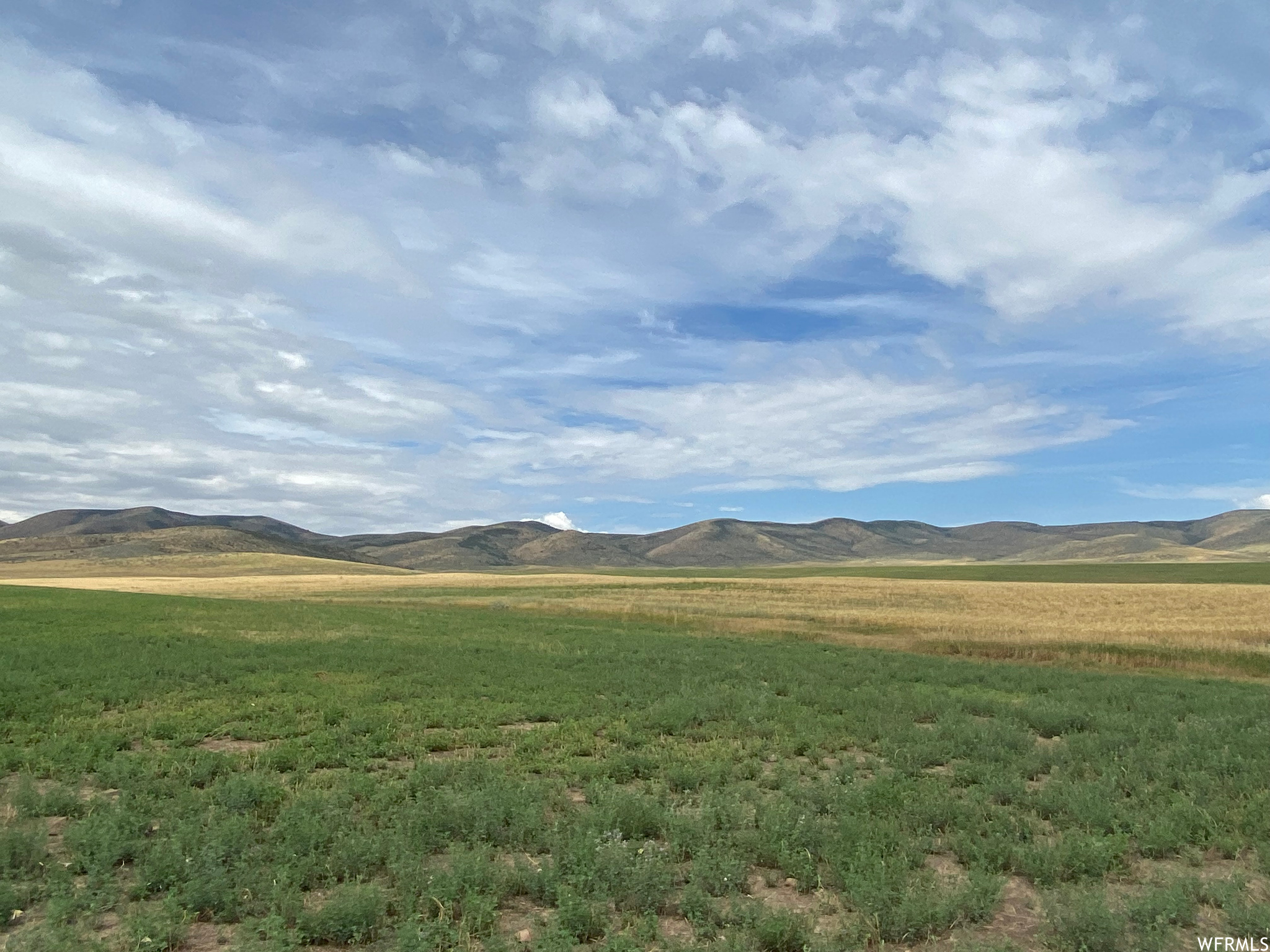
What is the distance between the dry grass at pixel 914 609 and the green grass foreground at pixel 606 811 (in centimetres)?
1400

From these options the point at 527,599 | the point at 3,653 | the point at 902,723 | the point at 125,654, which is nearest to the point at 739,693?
the point at 902,723

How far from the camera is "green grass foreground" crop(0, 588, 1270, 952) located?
7070 millimetres

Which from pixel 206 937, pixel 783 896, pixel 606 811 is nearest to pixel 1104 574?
pixel 606 811

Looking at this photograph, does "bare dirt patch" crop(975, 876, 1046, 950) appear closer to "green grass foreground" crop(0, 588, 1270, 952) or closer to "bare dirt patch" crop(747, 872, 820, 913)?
"green grass foreground" crop(0, 588, 1270, 952)

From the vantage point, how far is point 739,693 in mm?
19500

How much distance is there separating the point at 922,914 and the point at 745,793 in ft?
13.2

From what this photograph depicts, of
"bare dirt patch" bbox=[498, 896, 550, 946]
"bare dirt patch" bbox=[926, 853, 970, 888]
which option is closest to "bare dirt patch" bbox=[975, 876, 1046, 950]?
"bare dirt patch" bbox=[926, 853, 970, 888]

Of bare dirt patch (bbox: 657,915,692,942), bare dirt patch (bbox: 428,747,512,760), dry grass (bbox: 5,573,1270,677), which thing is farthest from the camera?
dry grass (bbox: 5,573,1270,677)

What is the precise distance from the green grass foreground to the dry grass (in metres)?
14.0

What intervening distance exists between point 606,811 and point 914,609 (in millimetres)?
50556

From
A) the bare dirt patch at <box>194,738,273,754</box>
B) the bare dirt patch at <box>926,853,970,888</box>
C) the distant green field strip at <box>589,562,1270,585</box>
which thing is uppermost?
the bare dirt patch at <box>194,738,273,754</box>

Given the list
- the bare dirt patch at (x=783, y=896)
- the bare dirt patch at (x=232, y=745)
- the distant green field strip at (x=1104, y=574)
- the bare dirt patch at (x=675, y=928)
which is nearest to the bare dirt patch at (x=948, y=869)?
the bare dirt patch at (x=783, y=896)

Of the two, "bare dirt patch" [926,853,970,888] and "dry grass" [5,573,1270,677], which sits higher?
"bare dirt patch" [926,853,970,888]

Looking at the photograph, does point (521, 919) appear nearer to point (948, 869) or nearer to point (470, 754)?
point (948, 869)
